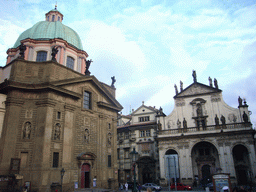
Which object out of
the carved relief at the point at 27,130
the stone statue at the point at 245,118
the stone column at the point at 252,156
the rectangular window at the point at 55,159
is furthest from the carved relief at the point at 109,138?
the stone statue at the point at 245,118

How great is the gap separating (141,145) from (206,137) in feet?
39.5

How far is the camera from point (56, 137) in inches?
918

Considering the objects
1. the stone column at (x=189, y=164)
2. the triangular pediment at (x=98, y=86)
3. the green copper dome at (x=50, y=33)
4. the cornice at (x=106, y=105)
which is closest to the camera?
the triangular pediment at (x=98, y=86)

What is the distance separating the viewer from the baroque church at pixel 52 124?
21031 mm

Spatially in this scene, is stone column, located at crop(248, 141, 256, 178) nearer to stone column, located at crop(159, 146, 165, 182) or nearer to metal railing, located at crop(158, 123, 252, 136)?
metal railing, located at crop(158, 123, 252, 136)

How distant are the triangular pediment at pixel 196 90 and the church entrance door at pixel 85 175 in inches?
870

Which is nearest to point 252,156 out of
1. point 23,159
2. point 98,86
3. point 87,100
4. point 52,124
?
point 98,86

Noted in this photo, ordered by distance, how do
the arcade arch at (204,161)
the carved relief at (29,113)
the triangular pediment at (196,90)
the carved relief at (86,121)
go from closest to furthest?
the carved relief at (29,113) → the carved relief at (86,121) → the arcade arch at (204,161) → the triangular pediment at (196,90)

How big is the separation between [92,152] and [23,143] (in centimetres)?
841

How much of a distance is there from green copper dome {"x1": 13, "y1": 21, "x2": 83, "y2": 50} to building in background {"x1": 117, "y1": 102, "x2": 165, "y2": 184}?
1792cm

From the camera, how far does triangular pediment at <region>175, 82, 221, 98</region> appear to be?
3914 cm

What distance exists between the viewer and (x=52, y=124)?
23.1 metres

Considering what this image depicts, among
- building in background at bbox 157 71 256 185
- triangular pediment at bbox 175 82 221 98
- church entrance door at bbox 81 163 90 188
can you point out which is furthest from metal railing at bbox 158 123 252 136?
church entrance door at bbox 81 163 90 188

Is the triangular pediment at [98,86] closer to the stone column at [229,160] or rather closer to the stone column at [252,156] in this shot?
the stone column at [229,160]
